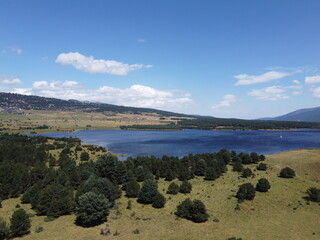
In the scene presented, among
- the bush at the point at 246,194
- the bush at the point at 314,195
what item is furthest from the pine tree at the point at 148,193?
the bush at the point at 314,195

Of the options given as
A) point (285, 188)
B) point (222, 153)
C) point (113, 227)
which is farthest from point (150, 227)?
point (222, 153)

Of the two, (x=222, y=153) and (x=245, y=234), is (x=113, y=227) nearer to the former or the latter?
(x=245, y=234)

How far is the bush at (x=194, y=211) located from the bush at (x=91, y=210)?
51.1 ft

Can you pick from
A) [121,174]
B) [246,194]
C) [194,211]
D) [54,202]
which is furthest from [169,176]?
[54,202]

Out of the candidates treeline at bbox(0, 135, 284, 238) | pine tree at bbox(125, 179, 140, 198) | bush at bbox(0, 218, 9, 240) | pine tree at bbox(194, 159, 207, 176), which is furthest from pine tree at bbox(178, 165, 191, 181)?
bush at bbox(0, 218, 9, 240)

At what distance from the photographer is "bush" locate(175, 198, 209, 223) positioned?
4081 centimetres

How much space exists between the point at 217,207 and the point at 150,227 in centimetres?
1898

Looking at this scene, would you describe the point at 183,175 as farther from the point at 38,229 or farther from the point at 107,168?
the point at 38,229

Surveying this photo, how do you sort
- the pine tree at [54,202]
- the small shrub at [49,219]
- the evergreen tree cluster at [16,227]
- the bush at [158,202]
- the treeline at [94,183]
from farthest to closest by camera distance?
the bush at [158,202] < the pine tree at [54,202] < the treeline at [94,183] < the small shrub at [49,219] < the evergreen tree cluster at [16,227]

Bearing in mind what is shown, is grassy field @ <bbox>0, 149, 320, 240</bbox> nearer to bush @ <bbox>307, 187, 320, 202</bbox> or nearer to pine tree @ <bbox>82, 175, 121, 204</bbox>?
bush @ <bbox>307, 187, 320, 202</bbox>

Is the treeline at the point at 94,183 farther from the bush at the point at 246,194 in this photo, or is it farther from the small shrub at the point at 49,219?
the bush at the point at 246,194

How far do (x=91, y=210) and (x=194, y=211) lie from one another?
20407 millimetres

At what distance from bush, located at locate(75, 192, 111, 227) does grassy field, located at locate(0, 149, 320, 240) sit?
1642 millimetres

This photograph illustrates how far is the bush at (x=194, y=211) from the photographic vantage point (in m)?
40.8
